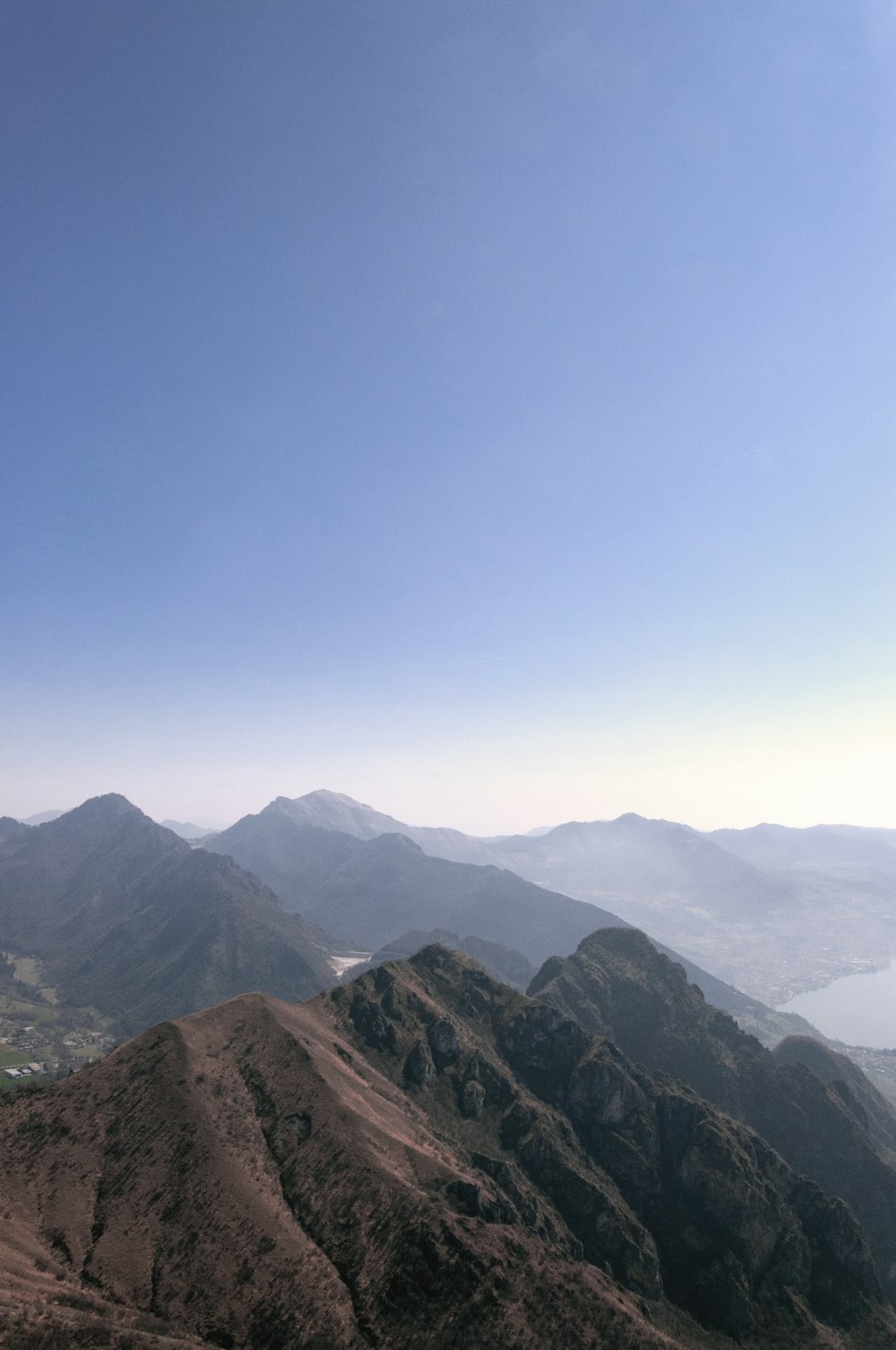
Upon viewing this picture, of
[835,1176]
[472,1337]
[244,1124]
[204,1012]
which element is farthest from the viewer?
[835,1176]

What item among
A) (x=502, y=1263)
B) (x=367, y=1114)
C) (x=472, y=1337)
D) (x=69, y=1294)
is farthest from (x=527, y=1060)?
(x=69, y=1294)

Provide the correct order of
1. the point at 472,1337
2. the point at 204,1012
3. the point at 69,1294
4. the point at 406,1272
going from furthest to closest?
the point at 204,1012, the point at 406,1272, the point at 472,1337, the point at 69,1294

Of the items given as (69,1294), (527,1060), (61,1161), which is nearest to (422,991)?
(527,1060)

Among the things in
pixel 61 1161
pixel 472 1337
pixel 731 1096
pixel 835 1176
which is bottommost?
pixel 835 1176

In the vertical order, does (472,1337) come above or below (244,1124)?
below

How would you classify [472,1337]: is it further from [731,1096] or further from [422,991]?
[731,1096]

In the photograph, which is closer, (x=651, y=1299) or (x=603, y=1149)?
(x=651, y=1299)
